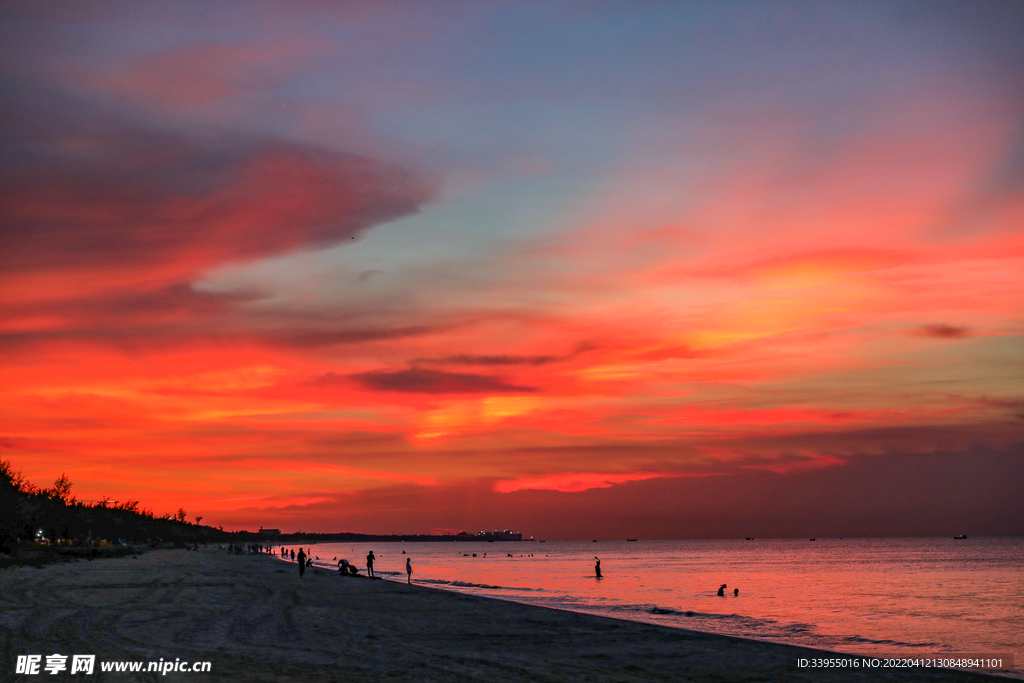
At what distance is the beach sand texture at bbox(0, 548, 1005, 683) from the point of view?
18.0 meters

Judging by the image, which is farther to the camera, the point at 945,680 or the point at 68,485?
the point at 68,485

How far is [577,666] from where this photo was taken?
1989cm

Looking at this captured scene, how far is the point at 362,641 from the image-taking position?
75.9ft

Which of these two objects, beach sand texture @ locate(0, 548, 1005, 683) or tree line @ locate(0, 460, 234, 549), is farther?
tree line @ locate(0, 460, 234, 549)

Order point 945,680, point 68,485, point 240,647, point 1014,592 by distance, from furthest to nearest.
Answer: point 68,485, point 1014,592, point 240,647, point 945,680

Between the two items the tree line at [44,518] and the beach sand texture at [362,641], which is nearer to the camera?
the beach sand texture at [362,641]

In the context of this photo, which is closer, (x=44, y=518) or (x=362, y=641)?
(x=362, y=641)

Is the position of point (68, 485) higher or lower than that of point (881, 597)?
higher

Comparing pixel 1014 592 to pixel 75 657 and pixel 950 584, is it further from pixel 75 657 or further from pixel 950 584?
pixel 75 657

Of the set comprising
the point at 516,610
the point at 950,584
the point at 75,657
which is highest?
the point at 75,657

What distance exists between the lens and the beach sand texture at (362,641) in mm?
18000

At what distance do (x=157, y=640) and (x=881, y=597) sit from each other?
2514 inches

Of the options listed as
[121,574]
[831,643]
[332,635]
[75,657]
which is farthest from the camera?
[121,574]

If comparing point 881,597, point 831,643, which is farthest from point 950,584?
point 831,643
